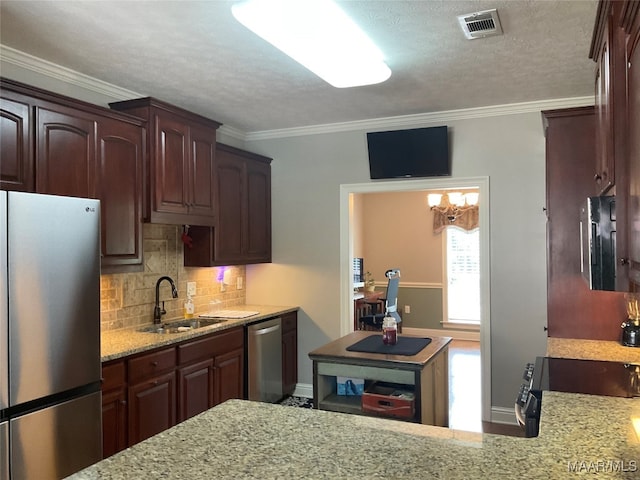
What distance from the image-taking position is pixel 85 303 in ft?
8.40

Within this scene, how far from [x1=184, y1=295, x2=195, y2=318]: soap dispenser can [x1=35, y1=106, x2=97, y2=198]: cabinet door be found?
1.49 metres

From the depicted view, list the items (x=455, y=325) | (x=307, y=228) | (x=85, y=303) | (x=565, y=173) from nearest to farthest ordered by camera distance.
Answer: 1. (x=85, y=303)
2. (x=565, y=173)
3. (x=307, y=228)
4. (x=455, y=325)

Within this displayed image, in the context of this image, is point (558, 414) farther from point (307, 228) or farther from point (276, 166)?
point (276, 166)

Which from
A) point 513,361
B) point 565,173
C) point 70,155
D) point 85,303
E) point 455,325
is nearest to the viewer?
point 85,303

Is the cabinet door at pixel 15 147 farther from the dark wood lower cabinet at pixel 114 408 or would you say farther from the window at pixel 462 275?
the window at pixel 462 275

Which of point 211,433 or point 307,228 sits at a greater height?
point 307,228

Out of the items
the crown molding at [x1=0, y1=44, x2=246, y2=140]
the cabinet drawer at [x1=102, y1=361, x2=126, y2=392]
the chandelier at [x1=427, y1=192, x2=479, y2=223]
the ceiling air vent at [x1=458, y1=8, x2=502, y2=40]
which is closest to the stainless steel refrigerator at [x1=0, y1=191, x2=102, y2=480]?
the cabinet drawer at [x1=102, y1=361, x2=126, y2=392]

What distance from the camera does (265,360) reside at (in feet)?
14.5

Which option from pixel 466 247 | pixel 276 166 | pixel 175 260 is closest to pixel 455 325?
pixel 466 247

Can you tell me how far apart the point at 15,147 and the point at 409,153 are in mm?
2971

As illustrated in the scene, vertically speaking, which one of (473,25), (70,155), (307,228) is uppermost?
(473,25)

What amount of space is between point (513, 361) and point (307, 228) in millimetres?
2168

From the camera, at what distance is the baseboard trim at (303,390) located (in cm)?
497

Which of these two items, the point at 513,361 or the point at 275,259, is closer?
the point at 513,361
